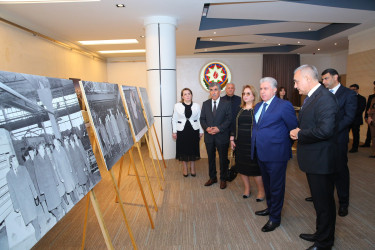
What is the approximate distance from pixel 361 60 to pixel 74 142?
333 inches

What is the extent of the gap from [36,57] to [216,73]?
788 centimetres

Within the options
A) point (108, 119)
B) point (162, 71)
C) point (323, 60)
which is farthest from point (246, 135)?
point (323, 60)

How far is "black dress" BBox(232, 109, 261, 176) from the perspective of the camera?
125 inches

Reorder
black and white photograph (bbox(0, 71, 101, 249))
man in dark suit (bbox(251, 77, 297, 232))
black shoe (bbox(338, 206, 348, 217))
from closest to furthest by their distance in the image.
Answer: black and white photograph (bbox(0, 71, 101, 249)) < man in dark suit (bbox(251, 77, 297, 232)) < black shoe (bbox(338, 206, 348, 217))

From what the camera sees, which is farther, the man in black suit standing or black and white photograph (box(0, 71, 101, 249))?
the man in black suit standing

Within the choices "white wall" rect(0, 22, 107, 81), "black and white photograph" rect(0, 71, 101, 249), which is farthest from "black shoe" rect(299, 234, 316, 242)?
"white wall" rect(0, 22, 107, 81)

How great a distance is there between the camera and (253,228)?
277cm

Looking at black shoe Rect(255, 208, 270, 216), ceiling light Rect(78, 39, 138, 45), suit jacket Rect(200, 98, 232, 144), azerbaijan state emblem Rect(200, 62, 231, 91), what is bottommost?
black shoe Rect(255, 208, 270, 216)

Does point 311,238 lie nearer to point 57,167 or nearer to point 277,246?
point 277,246

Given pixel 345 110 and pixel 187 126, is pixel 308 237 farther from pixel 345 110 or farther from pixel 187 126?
pixel 187 126

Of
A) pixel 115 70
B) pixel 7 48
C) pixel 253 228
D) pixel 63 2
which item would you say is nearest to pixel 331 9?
pixel 253 228

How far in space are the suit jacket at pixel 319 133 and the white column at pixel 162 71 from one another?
390 centimetres

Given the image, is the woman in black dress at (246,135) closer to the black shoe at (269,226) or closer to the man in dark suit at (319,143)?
the black shoe at (269,226)

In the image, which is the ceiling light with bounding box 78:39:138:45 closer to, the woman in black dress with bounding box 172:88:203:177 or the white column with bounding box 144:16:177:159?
the white column with bounding box 144:16:177:159
